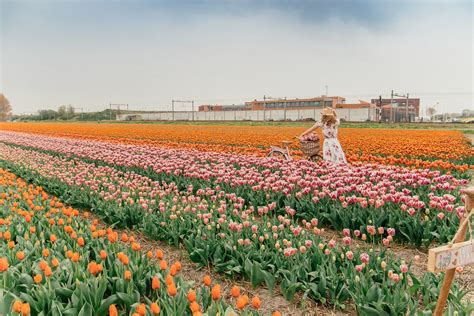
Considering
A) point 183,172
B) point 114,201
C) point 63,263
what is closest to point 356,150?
point 183,172

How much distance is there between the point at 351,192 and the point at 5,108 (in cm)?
10824

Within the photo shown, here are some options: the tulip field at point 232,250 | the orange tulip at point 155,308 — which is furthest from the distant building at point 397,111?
the orange tulip at point 155,308

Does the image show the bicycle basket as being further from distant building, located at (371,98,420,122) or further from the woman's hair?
distant building, located at (371,98,420,122)

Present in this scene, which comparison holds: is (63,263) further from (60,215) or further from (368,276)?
(368,276)

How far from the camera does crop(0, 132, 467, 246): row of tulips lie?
16.4 feet

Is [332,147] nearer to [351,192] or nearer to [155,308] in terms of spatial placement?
[351,192]

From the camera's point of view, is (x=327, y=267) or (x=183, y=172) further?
(x=183, y=172)

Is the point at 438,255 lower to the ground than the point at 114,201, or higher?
higher

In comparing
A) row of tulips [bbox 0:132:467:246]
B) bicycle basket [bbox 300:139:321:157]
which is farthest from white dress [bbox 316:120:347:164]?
row of tulips [bbox 0:132:467:246]

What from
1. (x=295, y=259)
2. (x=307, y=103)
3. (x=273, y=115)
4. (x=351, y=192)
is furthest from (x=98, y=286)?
(x=307, y=103)

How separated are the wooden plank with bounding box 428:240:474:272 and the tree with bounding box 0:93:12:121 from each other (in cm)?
10722

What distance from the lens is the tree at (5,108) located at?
95.0 meters

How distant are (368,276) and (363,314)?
0.48m

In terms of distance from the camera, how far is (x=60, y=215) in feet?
17.8
